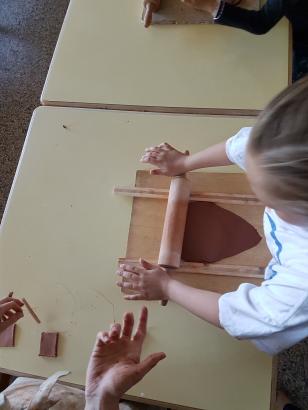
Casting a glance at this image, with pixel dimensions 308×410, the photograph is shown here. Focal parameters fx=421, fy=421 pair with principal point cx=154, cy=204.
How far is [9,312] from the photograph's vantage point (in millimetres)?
771

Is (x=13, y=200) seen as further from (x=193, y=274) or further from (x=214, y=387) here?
(x=214, y=387)

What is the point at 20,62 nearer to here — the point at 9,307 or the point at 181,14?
the point at 181,14

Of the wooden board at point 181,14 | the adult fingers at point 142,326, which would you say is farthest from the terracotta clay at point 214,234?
the wooden board at point 181,14

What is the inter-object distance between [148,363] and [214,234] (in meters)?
0.26

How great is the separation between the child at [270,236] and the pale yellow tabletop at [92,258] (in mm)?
47

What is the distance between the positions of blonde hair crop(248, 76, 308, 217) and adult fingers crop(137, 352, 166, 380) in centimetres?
32

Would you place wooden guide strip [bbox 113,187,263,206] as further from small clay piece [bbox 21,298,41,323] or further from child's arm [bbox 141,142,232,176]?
small clay piece [bbox 21,298,41,323]

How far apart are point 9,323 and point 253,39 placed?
770mm

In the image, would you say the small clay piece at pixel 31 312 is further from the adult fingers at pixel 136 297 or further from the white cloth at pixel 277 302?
the white cloth at pixel 277 302

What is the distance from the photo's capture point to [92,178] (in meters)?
0.86

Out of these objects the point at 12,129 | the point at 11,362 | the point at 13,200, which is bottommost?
the point at 11,362

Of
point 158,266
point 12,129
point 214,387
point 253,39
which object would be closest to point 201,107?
point 253,39

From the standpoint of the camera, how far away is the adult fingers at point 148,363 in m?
0.66

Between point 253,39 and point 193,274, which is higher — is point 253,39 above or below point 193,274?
above
